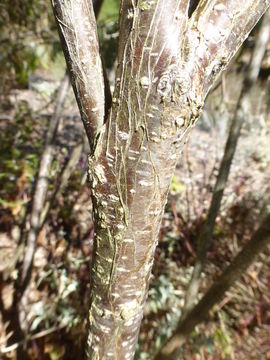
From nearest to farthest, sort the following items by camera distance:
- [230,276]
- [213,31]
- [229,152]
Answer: [213,31] < [230,276] < [229,152]

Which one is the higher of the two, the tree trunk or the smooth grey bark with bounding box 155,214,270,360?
the tree trunk

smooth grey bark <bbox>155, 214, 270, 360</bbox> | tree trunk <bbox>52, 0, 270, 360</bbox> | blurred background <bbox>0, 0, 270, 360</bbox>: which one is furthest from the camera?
blurred background <bbox>0, 0, 270, 360</bbox>

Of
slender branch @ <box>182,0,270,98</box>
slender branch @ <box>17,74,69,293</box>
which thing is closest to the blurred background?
slender branch @ <box>17,74,69,293</box>

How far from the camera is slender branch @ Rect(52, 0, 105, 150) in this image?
559 mm

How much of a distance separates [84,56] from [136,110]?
0.17m

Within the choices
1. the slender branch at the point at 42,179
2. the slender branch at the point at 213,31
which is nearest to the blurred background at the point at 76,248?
the slender branch at the point at 42,179

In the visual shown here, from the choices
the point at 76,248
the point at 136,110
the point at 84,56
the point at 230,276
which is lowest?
the point at 76,248

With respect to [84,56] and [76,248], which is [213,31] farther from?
[76,248]

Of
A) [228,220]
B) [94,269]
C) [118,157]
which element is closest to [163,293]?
A: [228,220]

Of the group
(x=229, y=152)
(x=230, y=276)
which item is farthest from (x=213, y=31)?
(x=229, y=152)

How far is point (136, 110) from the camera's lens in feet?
1.73

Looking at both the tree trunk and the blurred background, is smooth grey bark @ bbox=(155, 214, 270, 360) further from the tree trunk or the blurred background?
the blurred background

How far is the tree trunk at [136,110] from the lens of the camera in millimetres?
495

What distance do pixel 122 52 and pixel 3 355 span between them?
74.8 inches
